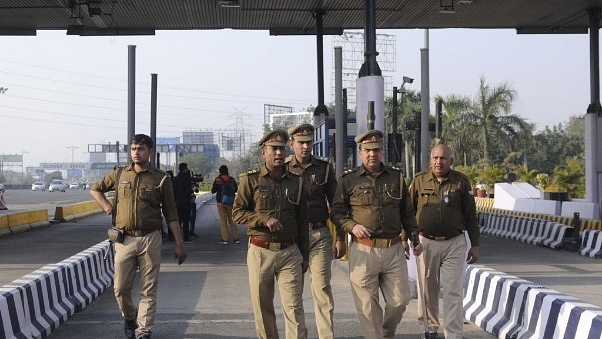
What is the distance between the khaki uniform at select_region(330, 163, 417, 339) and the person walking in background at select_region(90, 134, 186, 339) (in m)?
1.72

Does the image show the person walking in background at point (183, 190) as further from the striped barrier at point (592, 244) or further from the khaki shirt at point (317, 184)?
the khaki shirt at point (317, 184)

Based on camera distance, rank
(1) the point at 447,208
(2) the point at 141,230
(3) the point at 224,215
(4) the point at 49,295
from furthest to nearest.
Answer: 1. (3) the point at 224,215
2. (4) the point at 49,295
3. (2) the point at 141,230
4. (1) the point at 447,208

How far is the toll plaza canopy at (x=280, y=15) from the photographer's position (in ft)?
76.7

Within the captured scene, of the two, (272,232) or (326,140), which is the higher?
(326,140)

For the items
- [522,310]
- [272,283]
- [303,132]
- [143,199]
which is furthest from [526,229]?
[272,283]

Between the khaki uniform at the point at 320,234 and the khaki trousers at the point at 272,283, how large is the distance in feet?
1.10

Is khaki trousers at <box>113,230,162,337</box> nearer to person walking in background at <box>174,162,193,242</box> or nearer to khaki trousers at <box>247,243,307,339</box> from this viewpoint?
khaki trousers at <box>247,243,307,339</box>

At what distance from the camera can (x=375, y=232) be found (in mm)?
7863

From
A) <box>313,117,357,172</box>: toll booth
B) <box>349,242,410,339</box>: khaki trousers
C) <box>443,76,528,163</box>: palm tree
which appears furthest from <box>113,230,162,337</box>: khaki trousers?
<box>443,76,528,163</box>: palm tree

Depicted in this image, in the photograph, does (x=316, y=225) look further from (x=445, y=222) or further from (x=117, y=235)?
(x=117, y=235)

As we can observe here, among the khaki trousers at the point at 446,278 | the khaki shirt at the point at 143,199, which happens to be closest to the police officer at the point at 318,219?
the khaki trousers at the point at 446,278

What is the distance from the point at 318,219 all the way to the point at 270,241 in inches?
33.8

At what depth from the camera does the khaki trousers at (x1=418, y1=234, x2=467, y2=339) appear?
8.45m

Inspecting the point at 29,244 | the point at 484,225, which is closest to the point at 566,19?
the point at 484,225
